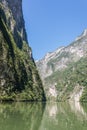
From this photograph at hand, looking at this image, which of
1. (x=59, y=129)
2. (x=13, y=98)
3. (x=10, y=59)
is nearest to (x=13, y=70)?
(x=10, y=59)

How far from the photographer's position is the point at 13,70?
146m

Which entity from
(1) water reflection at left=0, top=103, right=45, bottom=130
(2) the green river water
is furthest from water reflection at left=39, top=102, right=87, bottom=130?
(1) water reflection at left=0, top=103, right=45, bottom=130

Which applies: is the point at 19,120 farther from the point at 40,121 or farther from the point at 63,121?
the point at 63,121

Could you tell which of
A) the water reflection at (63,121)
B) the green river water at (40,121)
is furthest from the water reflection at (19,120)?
the water reflection at (63,121)

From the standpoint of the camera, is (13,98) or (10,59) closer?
(13,98)

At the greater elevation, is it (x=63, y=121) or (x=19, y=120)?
(x=19, y=120)

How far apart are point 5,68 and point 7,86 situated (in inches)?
294

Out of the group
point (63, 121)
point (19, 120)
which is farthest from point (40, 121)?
point (63, 121)

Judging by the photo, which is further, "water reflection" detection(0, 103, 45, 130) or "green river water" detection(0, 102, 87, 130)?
"green river water" detection(0, 102, 87, 130)

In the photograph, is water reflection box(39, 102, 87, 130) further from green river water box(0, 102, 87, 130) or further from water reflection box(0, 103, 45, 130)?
water reflection box(0, 103, 45, 130)

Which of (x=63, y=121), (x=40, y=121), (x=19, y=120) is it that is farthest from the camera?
(x=63, y=121)

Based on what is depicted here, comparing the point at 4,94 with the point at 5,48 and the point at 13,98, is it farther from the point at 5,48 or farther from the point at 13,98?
the point at 5,48

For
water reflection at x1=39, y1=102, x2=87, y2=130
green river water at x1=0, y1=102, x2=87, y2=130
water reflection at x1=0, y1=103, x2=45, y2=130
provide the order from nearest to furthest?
water reflection at x1=0, y1=103, x2=45, y2=130
green river water at x1=0, y1=102, x2=87, y2=130
water reflection at x1=39, y1=102, x2=87, y2=130

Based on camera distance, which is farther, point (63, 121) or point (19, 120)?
point (63, 121)
